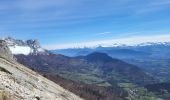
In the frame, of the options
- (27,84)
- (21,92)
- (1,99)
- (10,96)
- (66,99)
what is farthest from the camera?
(66,99)

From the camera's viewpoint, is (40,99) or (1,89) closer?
(1,89)

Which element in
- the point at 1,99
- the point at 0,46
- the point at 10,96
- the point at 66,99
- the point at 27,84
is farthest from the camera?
the point at 0,46

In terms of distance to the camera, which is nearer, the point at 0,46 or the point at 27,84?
the point at 27,84

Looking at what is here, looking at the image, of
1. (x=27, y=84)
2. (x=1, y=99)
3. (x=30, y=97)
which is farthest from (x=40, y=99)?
(x=1, y=99)

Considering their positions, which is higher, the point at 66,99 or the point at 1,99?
the point at 1,99

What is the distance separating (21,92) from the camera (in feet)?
115

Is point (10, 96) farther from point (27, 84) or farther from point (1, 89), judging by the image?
point (27, 84)

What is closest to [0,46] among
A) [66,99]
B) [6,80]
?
[66,99]

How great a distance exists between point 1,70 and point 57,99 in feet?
27.6

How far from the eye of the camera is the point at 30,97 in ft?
115

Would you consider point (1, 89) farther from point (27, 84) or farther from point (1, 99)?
point (27, 84)

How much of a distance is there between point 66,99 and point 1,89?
66.8 feet

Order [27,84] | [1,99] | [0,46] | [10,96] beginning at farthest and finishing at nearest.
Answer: [0,46]
[27,84]
[10,96]
[1,99]

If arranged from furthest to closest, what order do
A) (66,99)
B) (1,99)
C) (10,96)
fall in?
(66,99), (10,96), (1,99)
